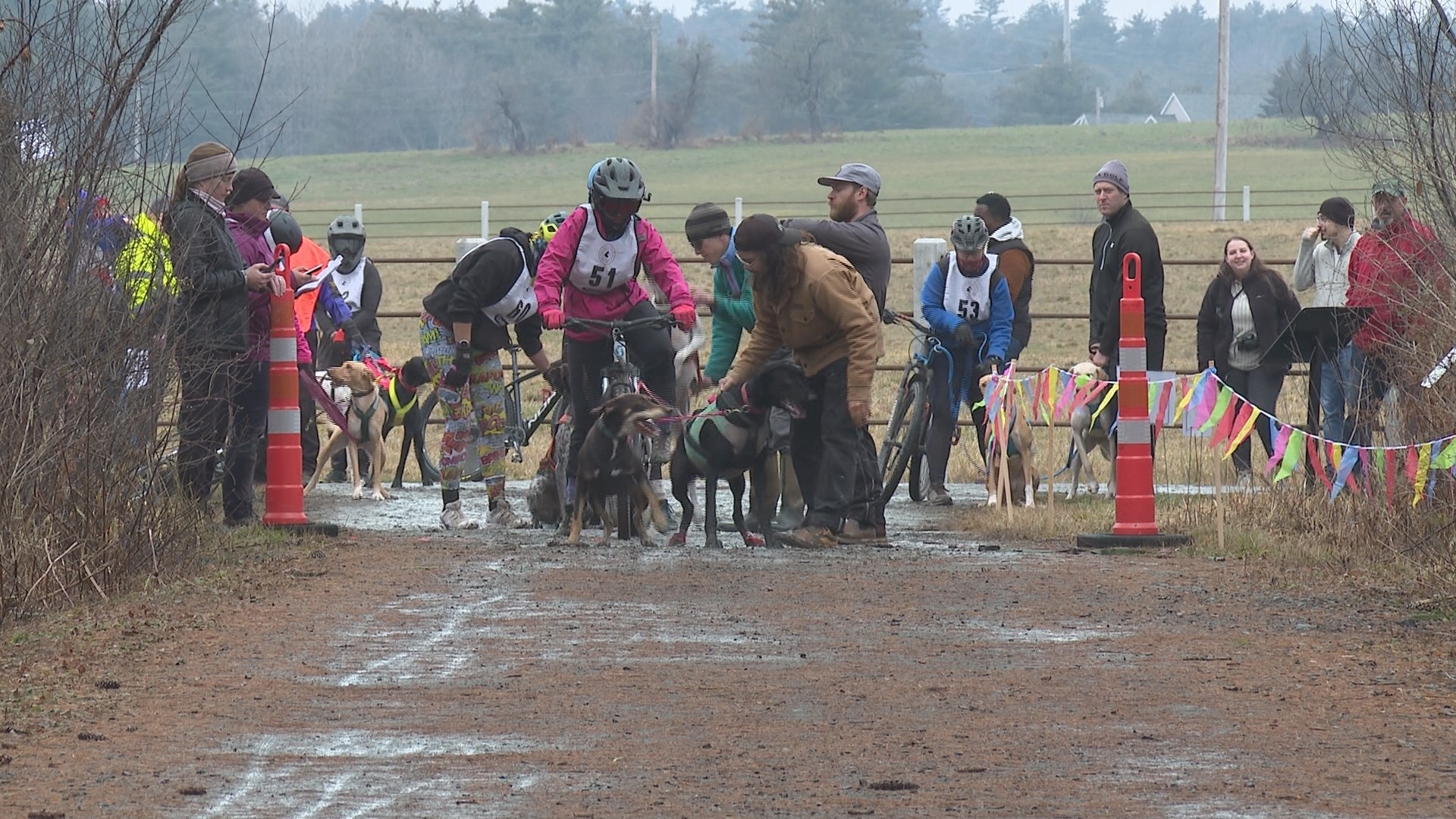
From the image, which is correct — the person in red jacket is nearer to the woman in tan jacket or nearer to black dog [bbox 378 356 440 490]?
the woman in tan jacket

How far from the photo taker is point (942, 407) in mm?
14852

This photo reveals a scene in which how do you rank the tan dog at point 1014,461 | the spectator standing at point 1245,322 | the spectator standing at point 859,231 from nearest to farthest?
the spectator standing at point 859,231 → the tan dog at point 1014,461 → the spectator standing at point 1245,322

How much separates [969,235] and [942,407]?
1.14 m

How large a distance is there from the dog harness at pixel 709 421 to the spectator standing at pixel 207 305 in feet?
7.29

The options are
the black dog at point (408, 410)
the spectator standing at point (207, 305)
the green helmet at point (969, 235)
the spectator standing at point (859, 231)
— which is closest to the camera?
the spectator standing at point (207, 305)

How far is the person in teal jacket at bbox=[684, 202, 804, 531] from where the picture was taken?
12.5 m

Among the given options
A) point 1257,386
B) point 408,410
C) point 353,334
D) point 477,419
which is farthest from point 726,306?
point 353,334

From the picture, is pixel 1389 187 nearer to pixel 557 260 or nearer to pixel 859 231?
pixel 859 231

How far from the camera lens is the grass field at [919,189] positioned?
40719 millimetres

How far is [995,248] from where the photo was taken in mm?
15383

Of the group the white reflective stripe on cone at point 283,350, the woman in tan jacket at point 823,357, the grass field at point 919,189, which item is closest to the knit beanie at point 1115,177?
the woman in tan jacket at point 823,357

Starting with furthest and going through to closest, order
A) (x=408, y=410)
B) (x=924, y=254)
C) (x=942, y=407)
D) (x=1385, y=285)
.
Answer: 1. (x=924, y=254)
2. (x=408, y=410)
3. (x=942, y=407)
4. (x=1385, y=285)

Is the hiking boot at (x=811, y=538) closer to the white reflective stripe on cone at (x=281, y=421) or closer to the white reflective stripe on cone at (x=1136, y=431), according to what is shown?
the white reflective stripe on cone at (x=1136, y=431)

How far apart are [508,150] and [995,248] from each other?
75.7 metres
